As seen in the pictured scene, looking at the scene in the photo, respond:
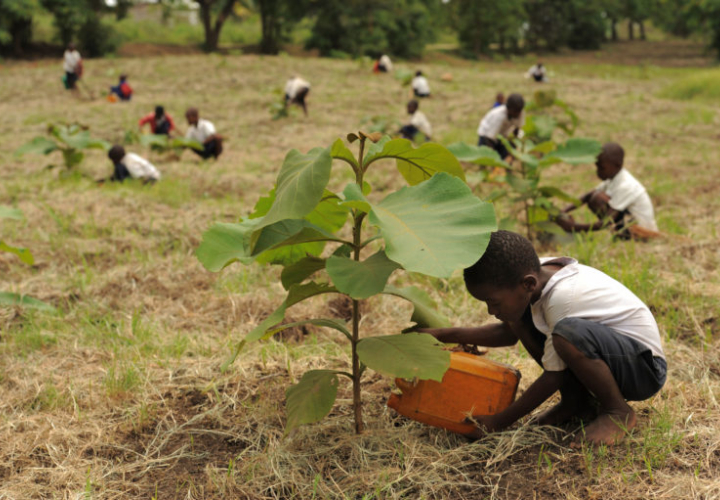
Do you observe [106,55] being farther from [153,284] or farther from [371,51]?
[153,284]

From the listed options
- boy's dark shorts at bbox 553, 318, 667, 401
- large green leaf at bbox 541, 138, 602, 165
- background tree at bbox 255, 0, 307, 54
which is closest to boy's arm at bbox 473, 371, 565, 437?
boy's dark shorts at bbox 553, 318, 667, 401

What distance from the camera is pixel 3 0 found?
19859 mm

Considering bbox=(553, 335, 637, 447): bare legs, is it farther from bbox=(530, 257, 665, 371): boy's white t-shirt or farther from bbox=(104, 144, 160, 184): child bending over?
bbox=(104, 144, 160, 184): child bending over

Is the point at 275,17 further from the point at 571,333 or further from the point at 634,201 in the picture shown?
A: the point at 571,333

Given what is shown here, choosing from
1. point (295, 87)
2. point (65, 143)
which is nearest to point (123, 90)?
point (295, 87)

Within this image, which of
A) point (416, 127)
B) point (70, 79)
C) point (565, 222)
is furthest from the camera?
point (70, 79)

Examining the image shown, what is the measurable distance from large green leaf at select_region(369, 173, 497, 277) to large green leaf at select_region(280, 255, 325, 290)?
14.5 inches

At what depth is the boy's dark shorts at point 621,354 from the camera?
1.91 metres

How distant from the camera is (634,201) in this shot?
14.4ft

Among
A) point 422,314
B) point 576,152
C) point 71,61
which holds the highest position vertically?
point 71,61

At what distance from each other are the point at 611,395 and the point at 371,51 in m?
26.3

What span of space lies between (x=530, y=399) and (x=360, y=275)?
28.8 inches

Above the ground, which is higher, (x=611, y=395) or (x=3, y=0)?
(x=3, y=0)

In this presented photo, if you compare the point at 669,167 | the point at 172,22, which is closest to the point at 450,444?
the point at 669,167
